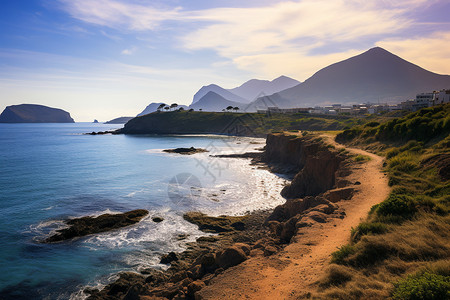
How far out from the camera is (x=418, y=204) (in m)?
12.5

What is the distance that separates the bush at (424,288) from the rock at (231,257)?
7.70 m

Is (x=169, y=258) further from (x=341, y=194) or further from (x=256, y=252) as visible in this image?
(x=341, y=194)

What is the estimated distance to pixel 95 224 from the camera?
83.1 feet

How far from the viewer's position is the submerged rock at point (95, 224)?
75.3 ft

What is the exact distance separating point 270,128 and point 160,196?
105149mm

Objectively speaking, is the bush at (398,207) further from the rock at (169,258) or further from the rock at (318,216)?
the rock at (169,258)

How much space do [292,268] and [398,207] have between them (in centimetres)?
631

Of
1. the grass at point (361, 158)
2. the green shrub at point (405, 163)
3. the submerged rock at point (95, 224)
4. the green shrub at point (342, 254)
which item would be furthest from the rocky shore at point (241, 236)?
the submerged rock at point (95, 224)

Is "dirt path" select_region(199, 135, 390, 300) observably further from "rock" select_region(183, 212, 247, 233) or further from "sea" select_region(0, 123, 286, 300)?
"rock" select_region(183, 212, 247, 233)

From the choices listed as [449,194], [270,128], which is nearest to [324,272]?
[449,194]

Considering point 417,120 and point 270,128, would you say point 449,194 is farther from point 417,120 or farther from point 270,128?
point 270,128

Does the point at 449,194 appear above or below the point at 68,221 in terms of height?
above

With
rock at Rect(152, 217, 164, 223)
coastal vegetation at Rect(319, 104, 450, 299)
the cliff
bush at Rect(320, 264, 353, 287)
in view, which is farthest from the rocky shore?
the cliff

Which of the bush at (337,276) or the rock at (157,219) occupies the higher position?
the bush at (337,276)
